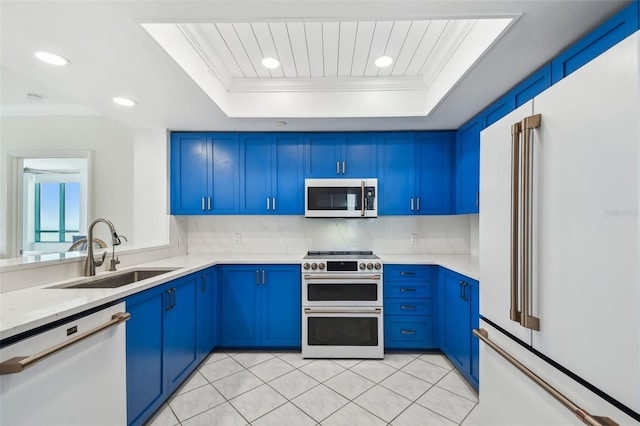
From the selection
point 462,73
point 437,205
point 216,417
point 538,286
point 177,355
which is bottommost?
point 216,417

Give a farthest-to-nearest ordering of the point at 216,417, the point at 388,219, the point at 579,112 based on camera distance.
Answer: the point at 388,219
the point at 216,417
the point at 579,112

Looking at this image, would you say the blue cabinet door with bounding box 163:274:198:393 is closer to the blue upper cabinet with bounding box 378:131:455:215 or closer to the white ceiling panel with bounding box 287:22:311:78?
the white ceiling panel with bounding box 287:22:311:78

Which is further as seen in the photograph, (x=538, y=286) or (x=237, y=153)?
(x=237, y=153)

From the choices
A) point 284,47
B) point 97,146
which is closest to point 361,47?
point 284,47

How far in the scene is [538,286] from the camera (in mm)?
997

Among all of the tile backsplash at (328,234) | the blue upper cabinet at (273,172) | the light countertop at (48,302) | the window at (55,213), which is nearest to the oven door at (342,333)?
the tile backsplash at (328,234)

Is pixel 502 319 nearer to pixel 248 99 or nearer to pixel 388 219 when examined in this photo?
pixel 388 219

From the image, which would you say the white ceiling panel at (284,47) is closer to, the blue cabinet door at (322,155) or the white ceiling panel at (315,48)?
the white ceiling panel at (315,48)

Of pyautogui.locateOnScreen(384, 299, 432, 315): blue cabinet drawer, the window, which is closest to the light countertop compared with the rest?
pyautogui.locateOnScreen(384, 299, 432, 315): blue cabinet drawer

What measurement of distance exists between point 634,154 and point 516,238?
1.51 ft

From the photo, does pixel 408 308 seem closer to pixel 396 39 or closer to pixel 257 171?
pixel 257 171

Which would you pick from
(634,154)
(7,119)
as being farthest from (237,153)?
(7,119)

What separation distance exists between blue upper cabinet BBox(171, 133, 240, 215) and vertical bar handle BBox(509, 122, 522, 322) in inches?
106

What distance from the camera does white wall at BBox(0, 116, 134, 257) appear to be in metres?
3.73
